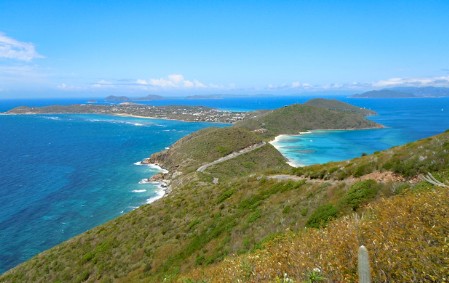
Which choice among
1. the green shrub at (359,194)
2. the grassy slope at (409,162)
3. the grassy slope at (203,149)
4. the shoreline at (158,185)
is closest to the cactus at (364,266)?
the green shrub at (359,194)

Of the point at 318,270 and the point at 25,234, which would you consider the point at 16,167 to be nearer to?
the point at 25,234

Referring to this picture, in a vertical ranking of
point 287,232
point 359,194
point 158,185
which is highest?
point 359,194

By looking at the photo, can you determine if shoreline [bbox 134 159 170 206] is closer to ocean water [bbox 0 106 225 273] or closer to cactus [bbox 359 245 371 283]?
ocean water [bbox 0 106 225 273]

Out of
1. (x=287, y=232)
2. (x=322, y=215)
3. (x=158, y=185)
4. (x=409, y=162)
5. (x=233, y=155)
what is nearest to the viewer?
(x=287, y=232)

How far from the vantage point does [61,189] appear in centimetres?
7656

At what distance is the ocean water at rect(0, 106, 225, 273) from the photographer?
5234 cm

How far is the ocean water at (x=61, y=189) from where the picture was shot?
5234 cm

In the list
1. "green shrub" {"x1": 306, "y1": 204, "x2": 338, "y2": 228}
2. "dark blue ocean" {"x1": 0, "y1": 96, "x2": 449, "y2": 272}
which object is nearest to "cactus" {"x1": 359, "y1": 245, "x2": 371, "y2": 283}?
"green shrub" {"x1": 306, "y1": 204, "x2": 338, "y2": 228}

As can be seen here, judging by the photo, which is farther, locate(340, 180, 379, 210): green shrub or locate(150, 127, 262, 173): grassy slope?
locate(150, 127, 262, 173): grassy slope

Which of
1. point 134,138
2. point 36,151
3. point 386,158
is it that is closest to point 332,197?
point 386,158

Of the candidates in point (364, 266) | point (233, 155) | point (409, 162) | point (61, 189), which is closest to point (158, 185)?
point (61, 189)

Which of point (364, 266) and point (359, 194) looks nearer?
point (364, 266)

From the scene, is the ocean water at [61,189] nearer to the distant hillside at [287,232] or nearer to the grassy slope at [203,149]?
the grassy slope at [203,149]

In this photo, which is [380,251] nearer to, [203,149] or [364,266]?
[364,266]
